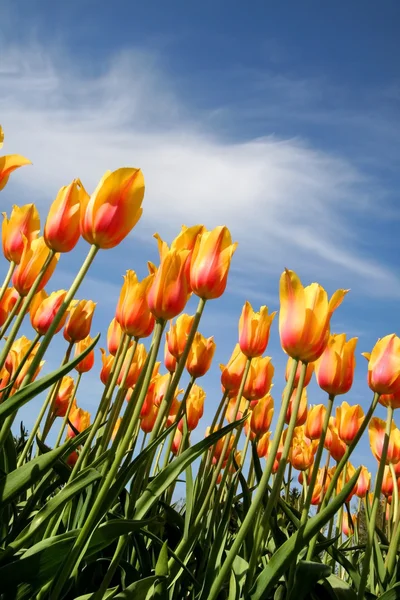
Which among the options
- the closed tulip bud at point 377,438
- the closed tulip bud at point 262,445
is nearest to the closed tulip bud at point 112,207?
the closed tulip bud at point 377,438

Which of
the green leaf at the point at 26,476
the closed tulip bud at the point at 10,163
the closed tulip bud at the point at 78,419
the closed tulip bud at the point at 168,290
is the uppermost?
the closed tulip bud at the point at 10,163

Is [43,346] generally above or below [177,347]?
below

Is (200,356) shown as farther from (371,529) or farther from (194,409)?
(371,529)

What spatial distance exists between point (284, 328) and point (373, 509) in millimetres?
976

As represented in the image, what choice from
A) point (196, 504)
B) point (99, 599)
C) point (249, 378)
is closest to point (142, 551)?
point (196, 504)

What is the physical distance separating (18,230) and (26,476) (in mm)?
1445

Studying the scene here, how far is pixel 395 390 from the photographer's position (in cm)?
286

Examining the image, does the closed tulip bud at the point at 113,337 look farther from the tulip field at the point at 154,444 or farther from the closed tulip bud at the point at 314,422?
the closed tulip bud at the point at 314,422

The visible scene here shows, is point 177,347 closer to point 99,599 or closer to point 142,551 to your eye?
point 142,551

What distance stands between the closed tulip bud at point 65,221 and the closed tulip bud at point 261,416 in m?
2.30

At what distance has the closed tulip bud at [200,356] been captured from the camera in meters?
3.61

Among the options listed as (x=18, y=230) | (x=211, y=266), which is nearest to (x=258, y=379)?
(x=211, y=266)

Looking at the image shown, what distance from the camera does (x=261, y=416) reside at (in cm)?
455

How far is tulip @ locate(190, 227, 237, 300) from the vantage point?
2.62 m
